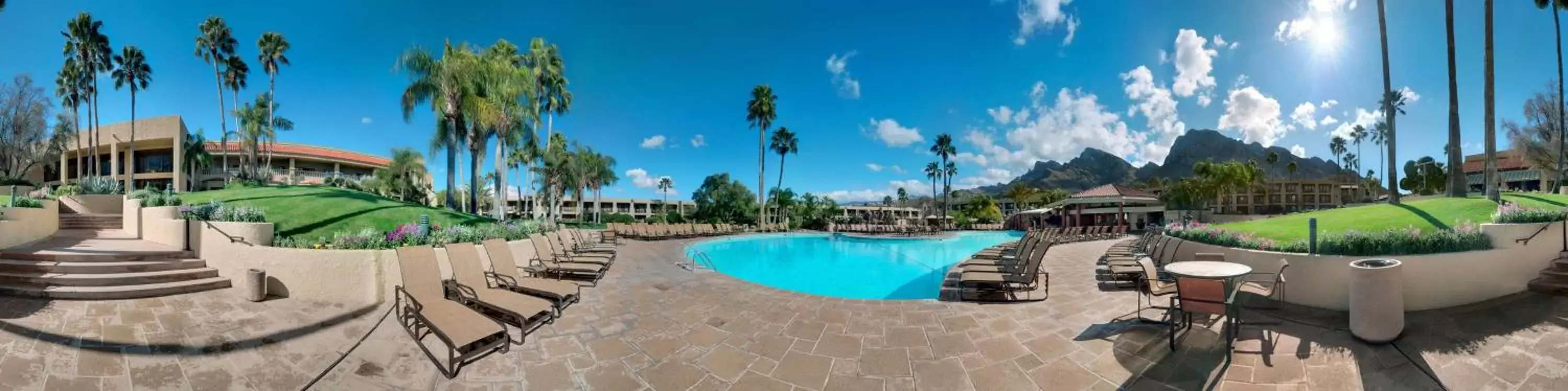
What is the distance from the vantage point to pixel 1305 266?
5.71m

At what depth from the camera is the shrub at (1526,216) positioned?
18.3ft

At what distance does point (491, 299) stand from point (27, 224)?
40.3 feet

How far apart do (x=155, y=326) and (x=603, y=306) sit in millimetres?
4662

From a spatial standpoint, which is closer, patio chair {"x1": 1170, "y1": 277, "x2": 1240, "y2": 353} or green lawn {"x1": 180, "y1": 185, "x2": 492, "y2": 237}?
patio chair {"x1": 1170, "y1": 277, "x2": 1240, "y2": 353}

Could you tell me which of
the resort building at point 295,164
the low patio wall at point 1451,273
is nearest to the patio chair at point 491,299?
the low patio wall at point 1451,273

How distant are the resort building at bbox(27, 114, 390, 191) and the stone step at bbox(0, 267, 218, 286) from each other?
3782 cm

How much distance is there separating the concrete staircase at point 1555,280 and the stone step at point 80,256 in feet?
60.9

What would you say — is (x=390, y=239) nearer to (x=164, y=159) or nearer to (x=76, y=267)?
(x=76, y=267)

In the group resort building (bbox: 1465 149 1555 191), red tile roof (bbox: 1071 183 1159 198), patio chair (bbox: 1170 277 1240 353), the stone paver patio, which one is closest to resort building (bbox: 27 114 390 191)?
the stone paver patio

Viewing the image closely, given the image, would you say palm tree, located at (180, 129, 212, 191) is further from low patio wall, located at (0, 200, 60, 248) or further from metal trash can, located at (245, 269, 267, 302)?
metal trash can, located at (245, 269, 267, 302)

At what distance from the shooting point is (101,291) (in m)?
6.31

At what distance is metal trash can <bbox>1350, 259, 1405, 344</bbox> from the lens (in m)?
4.09

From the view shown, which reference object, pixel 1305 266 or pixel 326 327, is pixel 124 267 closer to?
pixel 326 327

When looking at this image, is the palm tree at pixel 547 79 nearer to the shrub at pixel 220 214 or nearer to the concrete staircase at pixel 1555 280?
the shrub at pixel 220 214
